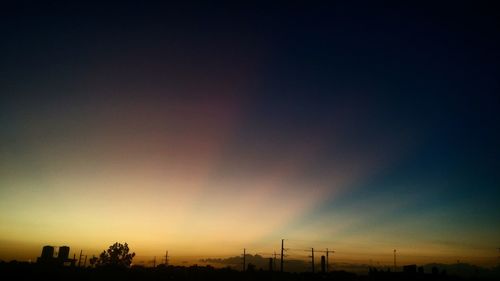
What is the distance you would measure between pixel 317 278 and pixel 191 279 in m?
29.5

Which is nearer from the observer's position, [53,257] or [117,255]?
[53,257]

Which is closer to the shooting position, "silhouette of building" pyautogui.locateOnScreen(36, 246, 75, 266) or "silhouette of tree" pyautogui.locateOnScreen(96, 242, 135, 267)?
"silhouette of building" pyautogui.locateOnScreen(36, 246, 75, 266)

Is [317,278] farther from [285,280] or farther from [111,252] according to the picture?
[111,252]

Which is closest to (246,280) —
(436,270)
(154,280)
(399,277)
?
(154,280)

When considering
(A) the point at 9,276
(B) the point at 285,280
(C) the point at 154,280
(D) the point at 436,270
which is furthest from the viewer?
(D) the point at 436,270

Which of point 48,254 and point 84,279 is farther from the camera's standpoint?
point 48,254

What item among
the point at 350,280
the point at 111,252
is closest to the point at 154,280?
the point at 350,280

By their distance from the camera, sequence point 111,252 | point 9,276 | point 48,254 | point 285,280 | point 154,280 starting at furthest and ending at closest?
point 111,252, point 48,254, point 285,280, point 154,280, point 9,276

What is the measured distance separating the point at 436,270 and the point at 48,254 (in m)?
107

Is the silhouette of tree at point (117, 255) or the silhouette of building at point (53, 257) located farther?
the silhouette of tree at point (117, 255)

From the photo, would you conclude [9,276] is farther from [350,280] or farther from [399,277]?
[399,277]

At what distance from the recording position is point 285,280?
71562 mm

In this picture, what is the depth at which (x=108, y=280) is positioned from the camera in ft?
205

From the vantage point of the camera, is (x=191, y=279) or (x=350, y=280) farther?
(x=350, y=280)
